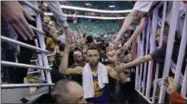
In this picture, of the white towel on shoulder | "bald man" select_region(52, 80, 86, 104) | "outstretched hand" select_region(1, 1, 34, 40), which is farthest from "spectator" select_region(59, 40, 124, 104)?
"outstretched hand" select_region(1, 1, 34, 40)

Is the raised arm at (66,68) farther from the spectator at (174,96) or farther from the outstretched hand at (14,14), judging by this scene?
the outstretched hand at (14,14)

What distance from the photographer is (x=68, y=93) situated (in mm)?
1306

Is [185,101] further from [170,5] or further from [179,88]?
[170,5]

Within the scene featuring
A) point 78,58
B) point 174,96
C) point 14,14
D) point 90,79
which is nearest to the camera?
point 14,14

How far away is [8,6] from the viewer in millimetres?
566

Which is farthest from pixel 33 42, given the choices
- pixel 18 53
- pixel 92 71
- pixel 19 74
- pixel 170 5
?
pixel 170 5

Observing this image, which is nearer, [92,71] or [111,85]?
[92,71]

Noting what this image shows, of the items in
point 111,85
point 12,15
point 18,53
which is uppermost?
point 12,15

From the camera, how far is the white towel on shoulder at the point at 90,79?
2.02m

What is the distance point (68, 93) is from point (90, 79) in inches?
30.3

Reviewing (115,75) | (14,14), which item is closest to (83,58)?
(115,75)

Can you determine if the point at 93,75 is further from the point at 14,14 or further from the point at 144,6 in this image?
the point at 14,14

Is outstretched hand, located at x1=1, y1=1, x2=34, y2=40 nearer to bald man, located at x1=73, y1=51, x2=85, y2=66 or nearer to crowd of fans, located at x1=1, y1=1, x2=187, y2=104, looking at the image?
crowd of fans, located at x1=1, y1=1, x2=187, y2=104

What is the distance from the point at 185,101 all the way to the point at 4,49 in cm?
81
